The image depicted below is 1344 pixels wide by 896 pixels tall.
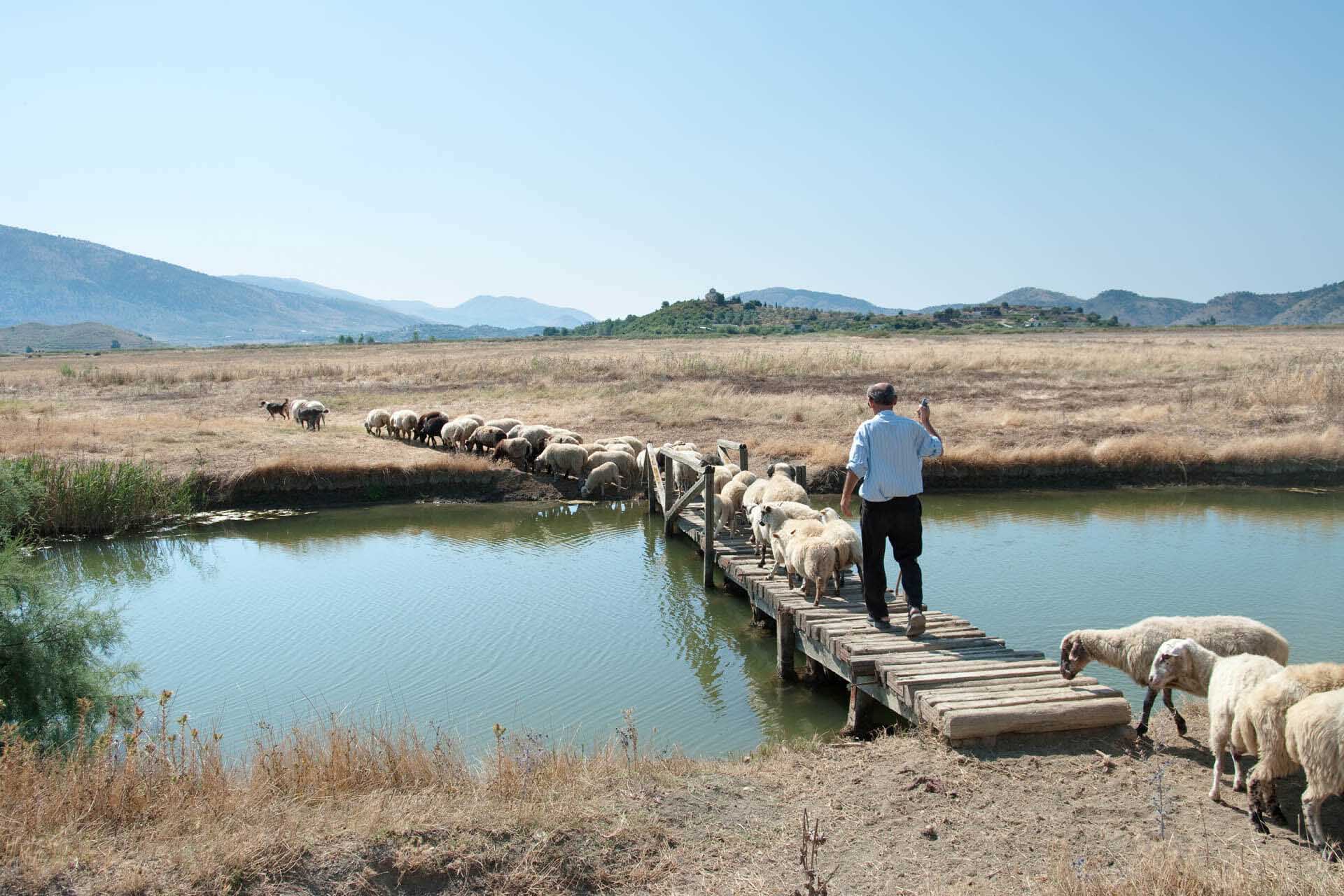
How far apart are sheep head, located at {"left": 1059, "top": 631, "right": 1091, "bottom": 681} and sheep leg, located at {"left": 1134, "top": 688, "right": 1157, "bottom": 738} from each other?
0.56m

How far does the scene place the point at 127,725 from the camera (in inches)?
294

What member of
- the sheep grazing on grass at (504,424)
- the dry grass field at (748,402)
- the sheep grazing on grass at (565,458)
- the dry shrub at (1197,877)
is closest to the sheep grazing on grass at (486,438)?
the sheep grazing on grass at (504,424)

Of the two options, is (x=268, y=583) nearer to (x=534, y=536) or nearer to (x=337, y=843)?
(x=534, y=536)

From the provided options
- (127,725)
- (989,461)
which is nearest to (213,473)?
(127,725)

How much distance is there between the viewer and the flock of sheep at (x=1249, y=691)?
4.86 metres

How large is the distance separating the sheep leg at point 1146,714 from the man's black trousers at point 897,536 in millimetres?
1906

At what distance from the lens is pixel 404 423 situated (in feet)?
80.4

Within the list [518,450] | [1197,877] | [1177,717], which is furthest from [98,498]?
[1197,877]

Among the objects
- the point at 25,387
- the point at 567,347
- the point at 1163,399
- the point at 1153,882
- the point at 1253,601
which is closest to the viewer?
the point at 1153,882

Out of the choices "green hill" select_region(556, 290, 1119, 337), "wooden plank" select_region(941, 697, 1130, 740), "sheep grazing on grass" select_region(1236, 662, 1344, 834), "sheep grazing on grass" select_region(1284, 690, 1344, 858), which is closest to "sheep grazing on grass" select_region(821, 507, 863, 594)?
"wooden plank" select_region(941, 697, 1130, 740)

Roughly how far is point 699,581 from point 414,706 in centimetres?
569

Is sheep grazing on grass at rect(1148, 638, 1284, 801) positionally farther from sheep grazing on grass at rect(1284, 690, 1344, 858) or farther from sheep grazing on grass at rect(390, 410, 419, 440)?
sheep grazing on grass at rect(390, 410, 419, 440)

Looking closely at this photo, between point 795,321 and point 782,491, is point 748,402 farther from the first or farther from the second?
point 795,321

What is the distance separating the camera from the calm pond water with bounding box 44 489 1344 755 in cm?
973
